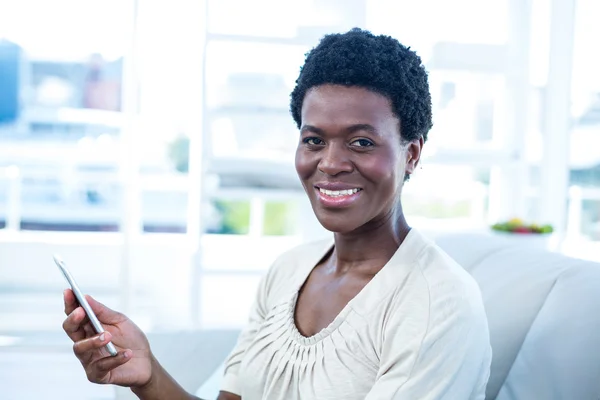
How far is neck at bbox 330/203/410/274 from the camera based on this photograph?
44.6 inches

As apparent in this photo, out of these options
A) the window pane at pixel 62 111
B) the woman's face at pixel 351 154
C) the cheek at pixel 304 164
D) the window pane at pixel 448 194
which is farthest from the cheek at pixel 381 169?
the window pane at pixel 62 111

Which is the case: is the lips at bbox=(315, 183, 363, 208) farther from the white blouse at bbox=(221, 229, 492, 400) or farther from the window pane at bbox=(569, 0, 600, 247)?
the window pane at bbox=(569, 0, 600, 247)

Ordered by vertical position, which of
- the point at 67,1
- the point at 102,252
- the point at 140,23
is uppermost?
the point at 67,1

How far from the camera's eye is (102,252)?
5.01 meters

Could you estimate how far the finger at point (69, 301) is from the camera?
104 cm

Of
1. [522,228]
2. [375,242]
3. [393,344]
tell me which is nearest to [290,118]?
[522,228]

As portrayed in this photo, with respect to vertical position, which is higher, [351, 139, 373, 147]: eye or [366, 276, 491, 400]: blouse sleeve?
[351, 139, 373, 147]: eye

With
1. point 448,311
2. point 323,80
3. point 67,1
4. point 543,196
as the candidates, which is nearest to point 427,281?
point 448,311

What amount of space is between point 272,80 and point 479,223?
130 cm

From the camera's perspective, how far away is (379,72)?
3.37ft

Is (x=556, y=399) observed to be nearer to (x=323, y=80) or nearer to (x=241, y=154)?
(x=323, y=80)

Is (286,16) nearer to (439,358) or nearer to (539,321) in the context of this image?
(539,321)

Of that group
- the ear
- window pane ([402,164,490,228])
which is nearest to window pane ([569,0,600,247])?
window pane ([402,164,490,228])

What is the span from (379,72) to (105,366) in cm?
60
